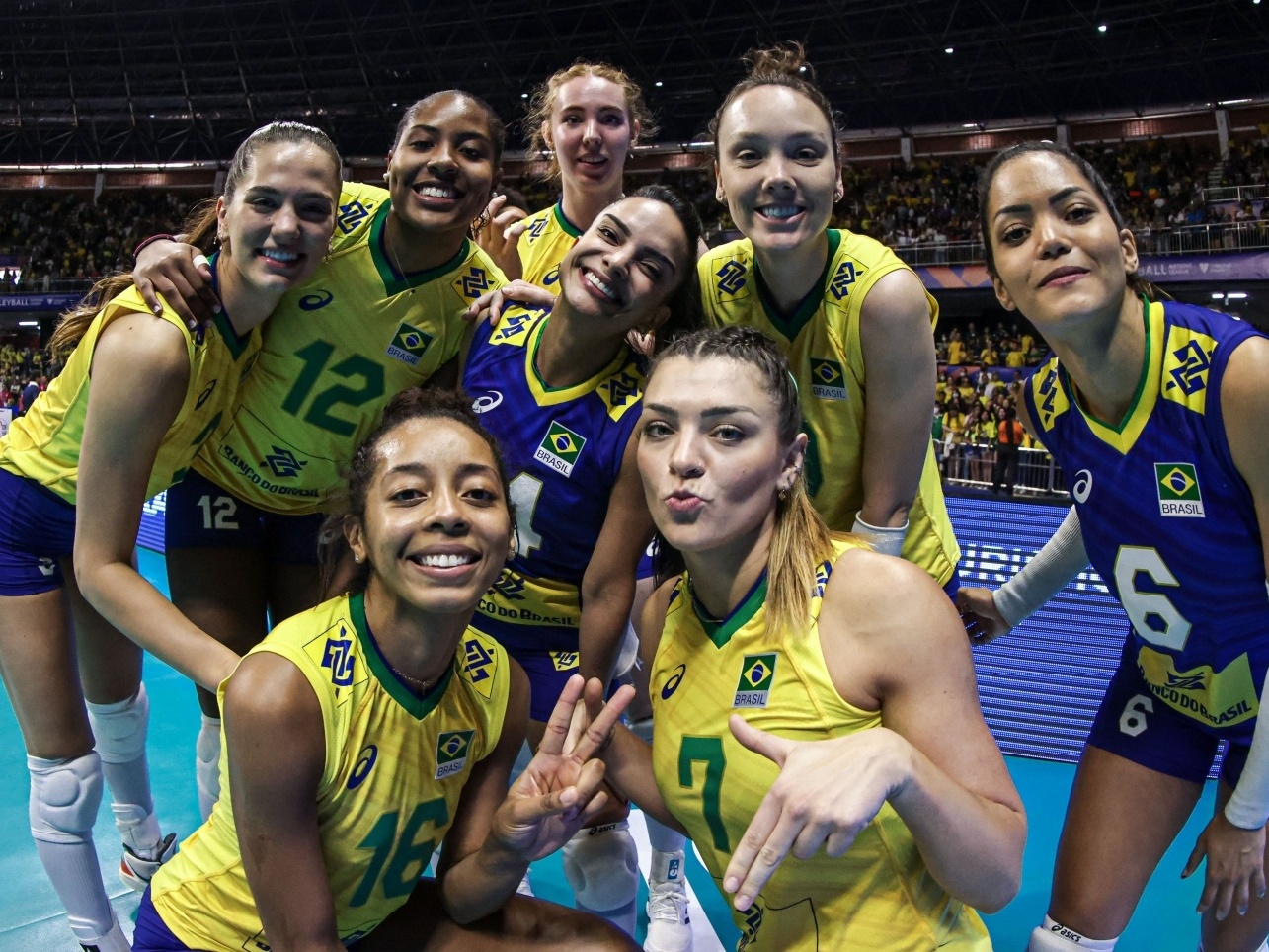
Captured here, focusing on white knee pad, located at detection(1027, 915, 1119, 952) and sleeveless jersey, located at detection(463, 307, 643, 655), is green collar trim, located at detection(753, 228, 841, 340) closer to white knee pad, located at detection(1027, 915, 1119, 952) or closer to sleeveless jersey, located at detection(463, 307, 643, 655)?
sleeveless jersey, located at detection(463, 307, 643, 655)

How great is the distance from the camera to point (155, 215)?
32.5m

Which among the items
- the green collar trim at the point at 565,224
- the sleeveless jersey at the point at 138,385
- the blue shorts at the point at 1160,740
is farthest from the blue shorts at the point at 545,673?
the green collar trim at the point at 565,224

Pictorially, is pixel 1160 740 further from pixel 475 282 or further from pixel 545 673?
pixel 475 282

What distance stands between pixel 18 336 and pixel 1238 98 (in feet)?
112

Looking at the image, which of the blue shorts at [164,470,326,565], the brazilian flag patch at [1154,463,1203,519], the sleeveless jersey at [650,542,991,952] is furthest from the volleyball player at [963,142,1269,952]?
the blue shorts at [164,470,326,565]

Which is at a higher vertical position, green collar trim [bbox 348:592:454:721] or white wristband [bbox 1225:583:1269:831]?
green collar trim [bbox 348:592:454:721]

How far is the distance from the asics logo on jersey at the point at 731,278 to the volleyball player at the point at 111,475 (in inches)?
44.5

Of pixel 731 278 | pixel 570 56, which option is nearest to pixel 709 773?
pixel 731 278

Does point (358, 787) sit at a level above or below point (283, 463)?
below

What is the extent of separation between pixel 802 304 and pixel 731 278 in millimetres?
259

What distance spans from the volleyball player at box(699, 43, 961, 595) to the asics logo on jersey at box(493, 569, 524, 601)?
36.7 inches

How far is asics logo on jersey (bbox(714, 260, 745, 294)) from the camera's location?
3.09m

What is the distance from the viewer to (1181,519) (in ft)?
8.34

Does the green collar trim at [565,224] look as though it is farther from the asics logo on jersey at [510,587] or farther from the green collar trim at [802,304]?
the asics logo on jersey at [510,587]
